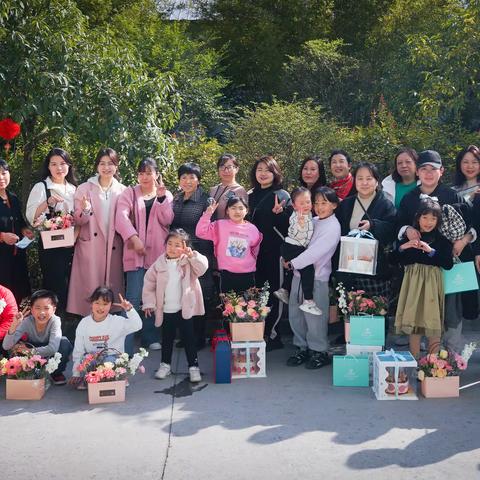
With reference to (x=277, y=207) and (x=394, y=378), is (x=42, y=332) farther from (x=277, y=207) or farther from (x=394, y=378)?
(x=394, y=378)

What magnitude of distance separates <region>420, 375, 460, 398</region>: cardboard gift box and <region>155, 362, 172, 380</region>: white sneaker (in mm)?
2107

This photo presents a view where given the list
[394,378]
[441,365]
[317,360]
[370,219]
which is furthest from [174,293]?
[441,365]

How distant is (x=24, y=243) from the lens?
6094 millimetres

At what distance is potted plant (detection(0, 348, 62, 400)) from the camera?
5.10 metres

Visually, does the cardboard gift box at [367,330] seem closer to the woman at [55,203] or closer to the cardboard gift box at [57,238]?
the cardboard gift box at [57,238]

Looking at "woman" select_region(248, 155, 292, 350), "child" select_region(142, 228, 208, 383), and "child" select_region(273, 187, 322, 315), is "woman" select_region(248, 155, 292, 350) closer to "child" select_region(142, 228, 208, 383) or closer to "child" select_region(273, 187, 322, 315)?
"child" select_region(273, 187, 322, 315)

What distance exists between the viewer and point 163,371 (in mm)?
5586

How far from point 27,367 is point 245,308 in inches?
72.0

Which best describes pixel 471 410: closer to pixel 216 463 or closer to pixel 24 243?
pixel 216 463

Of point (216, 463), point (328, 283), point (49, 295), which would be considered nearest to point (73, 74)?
point (49, 295)

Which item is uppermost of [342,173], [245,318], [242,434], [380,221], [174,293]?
[342,173]

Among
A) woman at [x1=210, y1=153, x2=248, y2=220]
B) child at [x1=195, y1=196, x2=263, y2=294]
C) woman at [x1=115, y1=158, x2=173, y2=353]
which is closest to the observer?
child at [x1=195, y1=196, x2=263, y2=294]

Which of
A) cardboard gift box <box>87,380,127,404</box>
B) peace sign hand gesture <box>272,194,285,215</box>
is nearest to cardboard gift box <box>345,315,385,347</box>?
peace sign hand gesture <box>272,194,285,215</box>

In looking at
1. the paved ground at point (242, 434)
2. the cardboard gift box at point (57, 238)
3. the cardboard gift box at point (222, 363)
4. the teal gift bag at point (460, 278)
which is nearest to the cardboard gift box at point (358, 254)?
the teal gift bag at point (460, 278)
